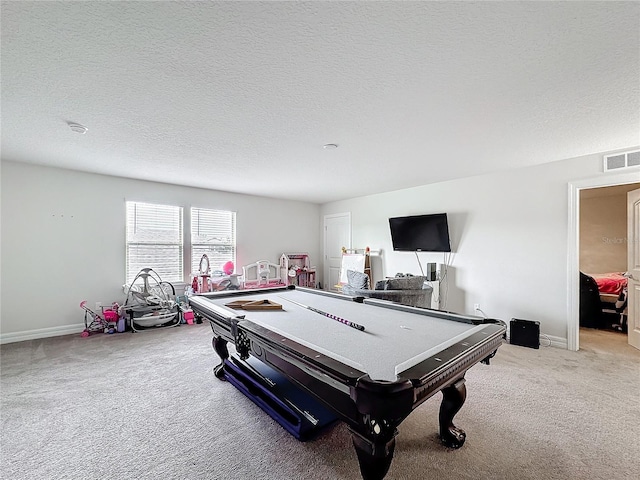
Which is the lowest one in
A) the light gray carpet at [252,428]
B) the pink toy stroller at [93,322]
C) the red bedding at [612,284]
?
the light gray carpet at [252,428]

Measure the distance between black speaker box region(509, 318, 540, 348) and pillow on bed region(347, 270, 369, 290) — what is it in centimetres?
201

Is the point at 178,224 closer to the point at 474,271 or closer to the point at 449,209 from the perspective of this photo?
the point at 449,209

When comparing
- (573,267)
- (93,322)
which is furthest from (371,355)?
(93,322)

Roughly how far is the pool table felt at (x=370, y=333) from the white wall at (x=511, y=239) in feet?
8.96

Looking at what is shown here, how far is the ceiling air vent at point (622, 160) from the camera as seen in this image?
3160mm

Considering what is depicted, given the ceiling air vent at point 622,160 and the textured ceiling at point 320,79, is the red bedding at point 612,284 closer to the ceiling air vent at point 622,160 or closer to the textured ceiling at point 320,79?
the ceiling air vent at point 622,160

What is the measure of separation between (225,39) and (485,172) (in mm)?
4096

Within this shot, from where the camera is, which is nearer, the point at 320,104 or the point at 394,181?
the point at 320,104

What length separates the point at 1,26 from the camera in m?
1.46

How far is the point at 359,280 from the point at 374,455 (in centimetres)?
295

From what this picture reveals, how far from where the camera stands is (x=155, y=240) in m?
5.02

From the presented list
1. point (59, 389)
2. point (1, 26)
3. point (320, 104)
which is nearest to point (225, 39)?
point (320, 104)

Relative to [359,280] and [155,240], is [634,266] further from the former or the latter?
[155,240]

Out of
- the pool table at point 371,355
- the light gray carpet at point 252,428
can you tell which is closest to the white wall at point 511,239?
the light gray carpet at point 252,428
